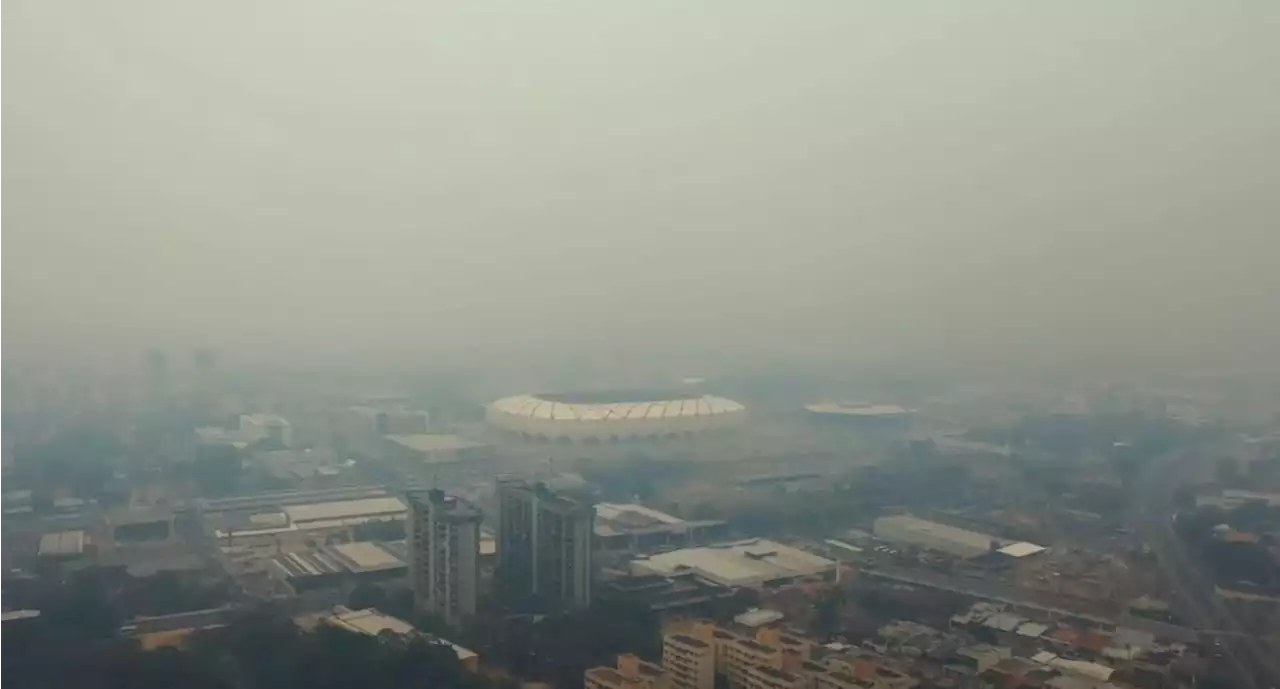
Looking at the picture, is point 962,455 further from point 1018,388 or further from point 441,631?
point 441,631

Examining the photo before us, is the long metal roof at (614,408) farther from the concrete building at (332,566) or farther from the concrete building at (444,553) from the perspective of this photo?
the concrete building at (332,566)

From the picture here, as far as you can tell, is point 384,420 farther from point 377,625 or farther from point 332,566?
point 377,625

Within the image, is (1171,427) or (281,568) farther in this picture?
(1171,427)

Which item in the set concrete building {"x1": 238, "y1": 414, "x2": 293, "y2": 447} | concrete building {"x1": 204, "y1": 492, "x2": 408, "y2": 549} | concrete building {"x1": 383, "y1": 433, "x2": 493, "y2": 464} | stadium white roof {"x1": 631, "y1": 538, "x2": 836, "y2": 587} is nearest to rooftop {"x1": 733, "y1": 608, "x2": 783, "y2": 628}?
stadium white roof {"x1": 631, "y1": 538, "x2": 836, "y2": 587}

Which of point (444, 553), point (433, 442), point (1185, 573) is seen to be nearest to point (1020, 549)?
point (1185, 573)

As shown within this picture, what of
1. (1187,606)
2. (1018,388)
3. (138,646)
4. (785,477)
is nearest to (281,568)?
(138,646)

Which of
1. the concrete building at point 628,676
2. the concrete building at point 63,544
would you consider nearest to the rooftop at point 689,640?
the concrete building at point 628,676
